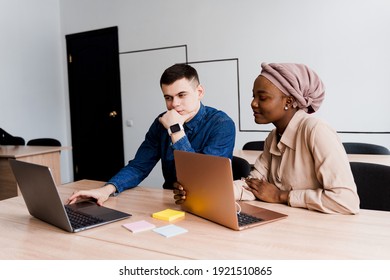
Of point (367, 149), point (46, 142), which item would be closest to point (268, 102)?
point (367, 149)

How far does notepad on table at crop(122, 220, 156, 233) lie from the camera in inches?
44.9

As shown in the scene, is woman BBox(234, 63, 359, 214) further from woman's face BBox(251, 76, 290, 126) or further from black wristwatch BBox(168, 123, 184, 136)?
black wristwatch BBox(168, 123, 184, 136)

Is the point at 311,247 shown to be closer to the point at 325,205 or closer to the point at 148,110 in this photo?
→ the point at 325,205

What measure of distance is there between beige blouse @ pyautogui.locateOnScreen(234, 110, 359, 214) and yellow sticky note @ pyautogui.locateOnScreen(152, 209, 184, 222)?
28 cm

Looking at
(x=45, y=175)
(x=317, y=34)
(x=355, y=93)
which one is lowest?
(x=45, y=175)

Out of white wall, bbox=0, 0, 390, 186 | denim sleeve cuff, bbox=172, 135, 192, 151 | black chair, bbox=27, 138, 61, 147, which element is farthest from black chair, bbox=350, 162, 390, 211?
black chair, bbox=27, 138, 61, 147

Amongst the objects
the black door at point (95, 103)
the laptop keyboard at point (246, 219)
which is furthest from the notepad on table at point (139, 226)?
the black door at point (95, 103)

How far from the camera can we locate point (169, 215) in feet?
4.09

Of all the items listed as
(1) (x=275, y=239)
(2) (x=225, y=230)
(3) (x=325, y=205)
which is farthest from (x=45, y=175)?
(3) (x=325, y=205)

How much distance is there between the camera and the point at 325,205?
1.24 metres

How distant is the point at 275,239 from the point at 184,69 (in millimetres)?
925

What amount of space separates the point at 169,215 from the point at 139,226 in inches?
4.7

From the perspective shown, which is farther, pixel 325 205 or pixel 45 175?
pixel 325 205

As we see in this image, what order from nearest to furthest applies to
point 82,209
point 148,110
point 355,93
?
point 82,209 → point 355,93 → point 148,110
